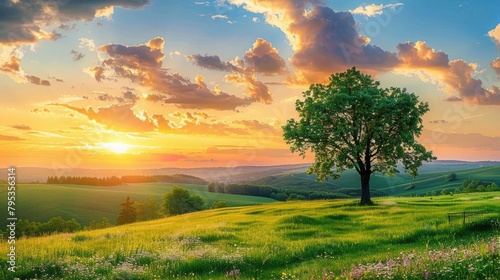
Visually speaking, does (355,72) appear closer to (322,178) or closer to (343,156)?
(343,156)

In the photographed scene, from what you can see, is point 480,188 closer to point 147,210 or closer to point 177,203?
point 177,203

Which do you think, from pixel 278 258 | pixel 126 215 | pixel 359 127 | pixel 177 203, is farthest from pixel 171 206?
pixel 278 258

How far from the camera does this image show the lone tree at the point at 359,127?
151ft

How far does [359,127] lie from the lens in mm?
47000

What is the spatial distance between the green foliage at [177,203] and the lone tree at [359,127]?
68610 millimetres

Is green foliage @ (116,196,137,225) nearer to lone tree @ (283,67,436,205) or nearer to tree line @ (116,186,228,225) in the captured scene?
tree line @ (116,186,228,225)

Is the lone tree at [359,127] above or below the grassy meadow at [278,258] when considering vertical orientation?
above

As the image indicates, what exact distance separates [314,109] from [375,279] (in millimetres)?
38149

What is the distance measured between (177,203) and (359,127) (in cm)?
7494

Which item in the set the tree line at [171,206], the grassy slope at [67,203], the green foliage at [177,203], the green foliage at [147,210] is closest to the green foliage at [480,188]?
the grassy slope at [67,203]

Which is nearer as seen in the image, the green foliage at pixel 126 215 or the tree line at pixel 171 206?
the green foliage at pixel 126 215

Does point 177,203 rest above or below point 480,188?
below

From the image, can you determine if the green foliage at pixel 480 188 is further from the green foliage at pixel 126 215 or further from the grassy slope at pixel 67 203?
the green foliage at pixel 126 215

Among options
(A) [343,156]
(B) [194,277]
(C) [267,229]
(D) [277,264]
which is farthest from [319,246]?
(A) [343,156]
